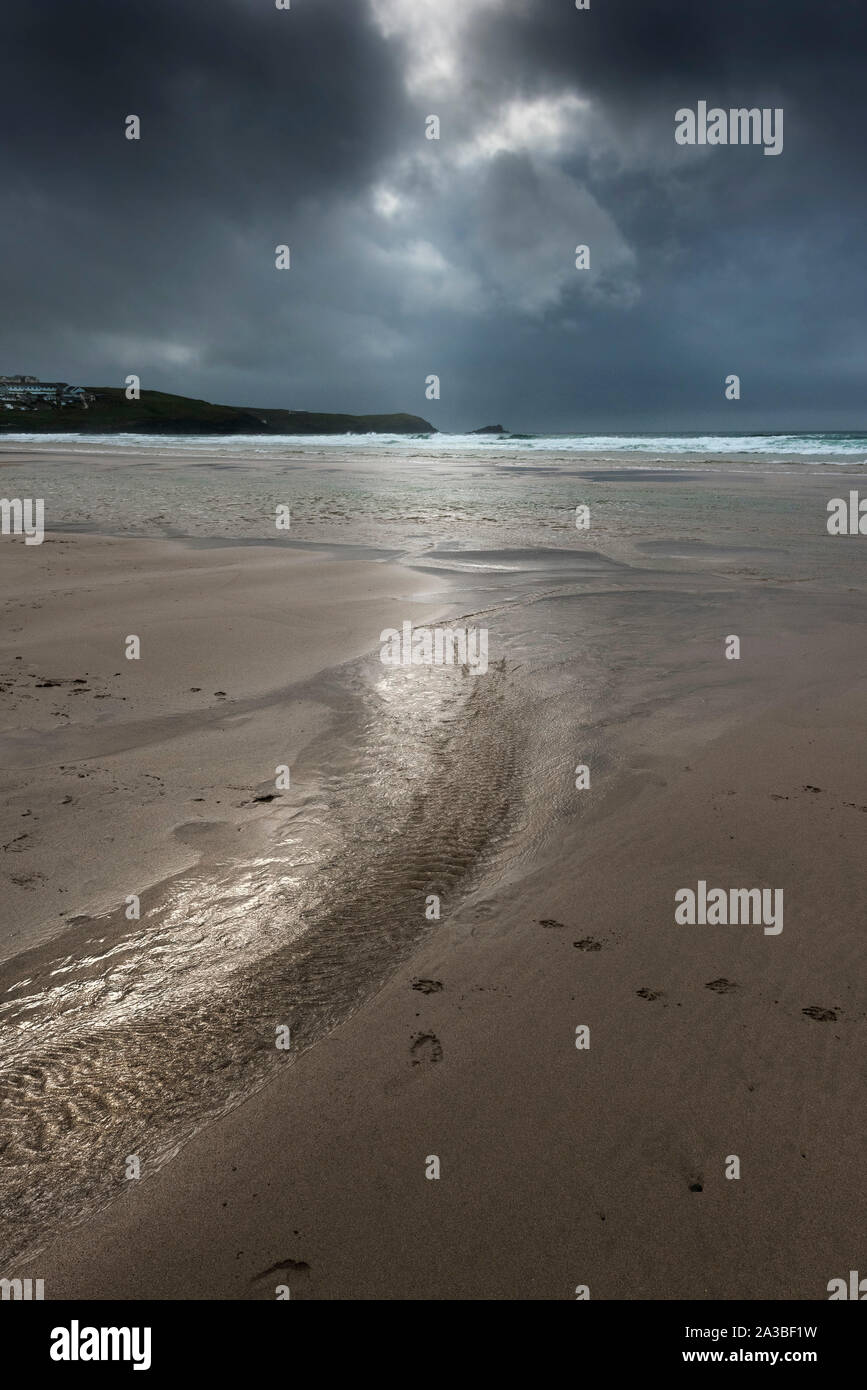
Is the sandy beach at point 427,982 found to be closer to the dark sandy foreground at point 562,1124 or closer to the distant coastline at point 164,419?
the dark sandy foreground at point 562,1124

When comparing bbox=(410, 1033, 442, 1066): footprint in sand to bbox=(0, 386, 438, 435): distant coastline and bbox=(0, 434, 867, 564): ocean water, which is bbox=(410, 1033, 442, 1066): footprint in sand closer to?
bbox=(0, 434, 867, 564): ocean water

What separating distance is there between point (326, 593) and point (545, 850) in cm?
546

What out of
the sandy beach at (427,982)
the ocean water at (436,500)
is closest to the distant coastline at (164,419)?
the ocean water at (436,500)

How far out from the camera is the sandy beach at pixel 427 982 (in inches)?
73.7

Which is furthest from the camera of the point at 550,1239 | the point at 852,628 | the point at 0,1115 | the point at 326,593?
the point at 326,593

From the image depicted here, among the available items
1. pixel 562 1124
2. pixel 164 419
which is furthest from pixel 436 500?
pixel 164 419

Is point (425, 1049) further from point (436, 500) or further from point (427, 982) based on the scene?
point (436, 500)

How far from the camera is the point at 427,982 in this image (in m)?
2.70

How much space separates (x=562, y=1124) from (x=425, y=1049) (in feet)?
1.54

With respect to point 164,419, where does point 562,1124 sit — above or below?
below

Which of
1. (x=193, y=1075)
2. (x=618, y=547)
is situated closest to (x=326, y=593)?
(x=618, y=547)

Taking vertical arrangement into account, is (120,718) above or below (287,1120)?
above

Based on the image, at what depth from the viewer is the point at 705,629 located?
710cm
